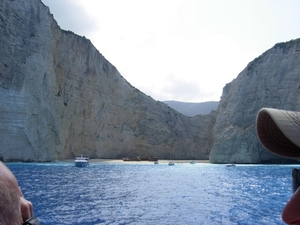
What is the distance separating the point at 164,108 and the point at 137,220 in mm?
88304

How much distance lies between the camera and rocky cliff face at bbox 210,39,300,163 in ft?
237

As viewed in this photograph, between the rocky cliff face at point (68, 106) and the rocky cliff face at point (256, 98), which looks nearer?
the rocky cliff face at point (68, 106)

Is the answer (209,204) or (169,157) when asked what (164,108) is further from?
(209,204)

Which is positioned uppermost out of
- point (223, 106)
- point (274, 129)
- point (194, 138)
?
point (223, 106)

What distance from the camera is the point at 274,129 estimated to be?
2688 mm

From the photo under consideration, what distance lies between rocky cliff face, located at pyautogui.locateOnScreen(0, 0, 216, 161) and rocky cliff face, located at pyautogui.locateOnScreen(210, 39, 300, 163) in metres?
21.6

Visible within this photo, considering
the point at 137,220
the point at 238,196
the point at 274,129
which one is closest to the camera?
the point at 274,129

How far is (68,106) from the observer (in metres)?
70.9

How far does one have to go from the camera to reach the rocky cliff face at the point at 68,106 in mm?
53281

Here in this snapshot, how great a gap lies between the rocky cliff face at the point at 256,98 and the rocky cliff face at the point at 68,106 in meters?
21.6

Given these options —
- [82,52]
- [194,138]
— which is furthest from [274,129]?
[194,138]

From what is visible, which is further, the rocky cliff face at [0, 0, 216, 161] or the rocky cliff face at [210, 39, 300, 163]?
the rocky cliff face at [210, 39, 300, 163]

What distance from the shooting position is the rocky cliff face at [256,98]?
7238 cm

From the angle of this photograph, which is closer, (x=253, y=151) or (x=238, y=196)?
(x=238, y=196)
